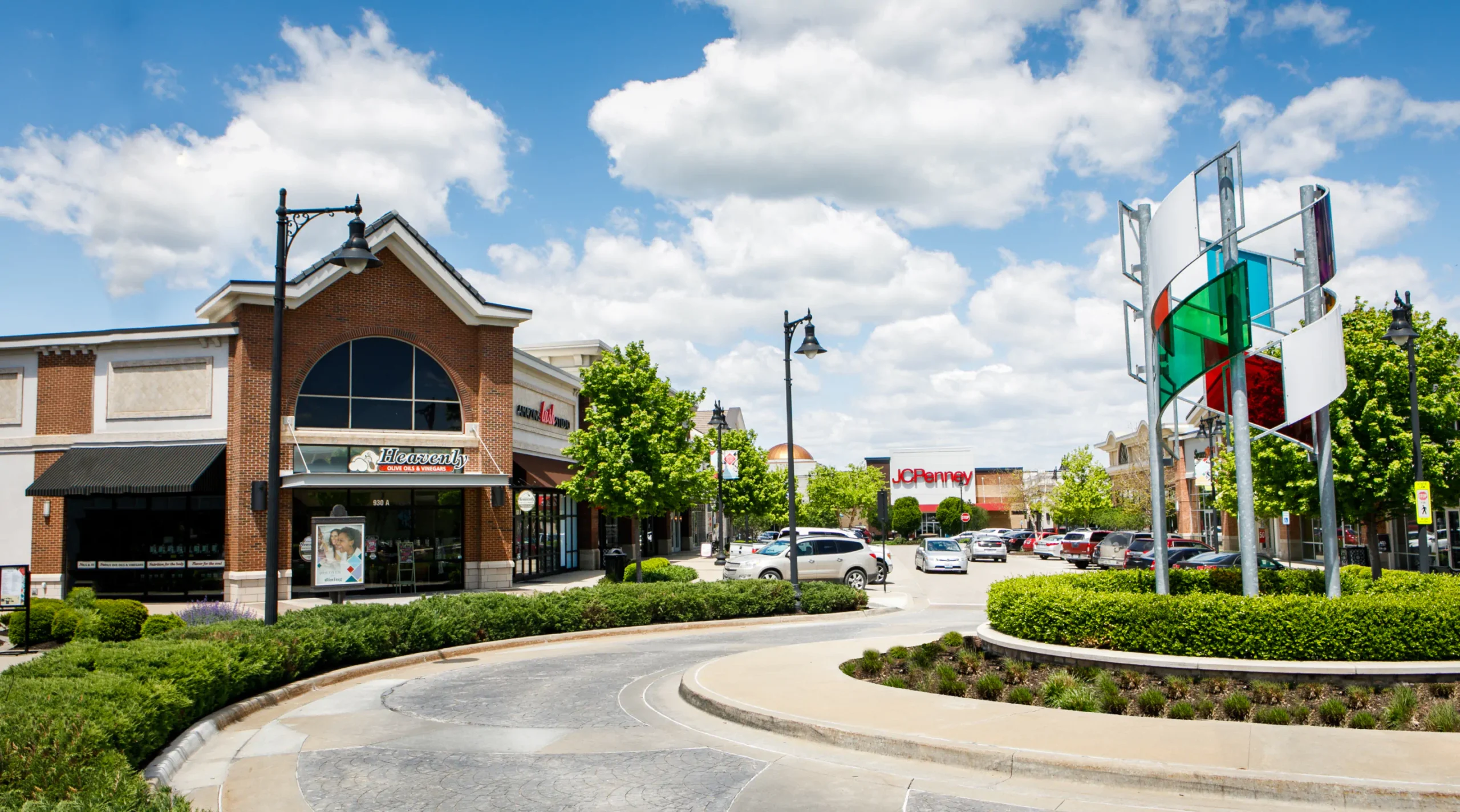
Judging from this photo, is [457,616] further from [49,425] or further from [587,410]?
[49,425]

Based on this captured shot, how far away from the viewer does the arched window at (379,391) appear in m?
27.8

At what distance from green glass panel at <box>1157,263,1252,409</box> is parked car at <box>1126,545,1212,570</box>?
1891cm

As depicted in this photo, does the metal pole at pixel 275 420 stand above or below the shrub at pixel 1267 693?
above

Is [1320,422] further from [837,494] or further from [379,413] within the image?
[837,494]

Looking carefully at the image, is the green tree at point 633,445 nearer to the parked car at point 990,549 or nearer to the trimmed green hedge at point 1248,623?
the trimmed green hedge at point 1248,623

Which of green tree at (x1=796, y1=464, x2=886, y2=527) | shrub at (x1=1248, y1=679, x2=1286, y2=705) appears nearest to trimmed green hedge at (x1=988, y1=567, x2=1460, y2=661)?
shrub at (x1=1248, y1=679, x2=1286, y2=705)

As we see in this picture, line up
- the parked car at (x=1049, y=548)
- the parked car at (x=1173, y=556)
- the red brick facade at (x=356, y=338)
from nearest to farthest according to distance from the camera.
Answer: the red brick facade at (x=356, y=338) → the parked car at (x=1173, y=556) → the parked car at (x=1049, y=548)

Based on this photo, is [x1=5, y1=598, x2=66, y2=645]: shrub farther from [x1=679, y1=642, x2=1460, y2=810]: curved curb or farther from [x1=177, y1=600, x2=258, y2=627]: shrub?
[x1=679, y1=642, x2=1460, y2=810]: curved curb

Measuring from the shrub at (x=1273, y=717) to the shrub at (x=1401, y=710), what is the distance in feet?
2.34

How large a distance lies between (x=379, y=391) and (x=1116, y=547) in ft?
99.9

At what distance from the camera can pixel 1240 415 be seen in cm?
1207

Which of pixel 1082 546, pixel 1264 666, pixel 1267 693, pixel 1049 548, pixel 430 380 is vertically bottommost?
pixel 1049 548

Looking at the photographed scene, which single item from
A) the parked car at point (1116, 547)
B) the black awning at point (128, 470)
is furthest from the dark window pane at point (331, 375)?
the parked car at point (1116, 547)

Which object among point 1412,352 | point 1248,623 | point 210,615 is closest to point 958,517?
point 1412,352
